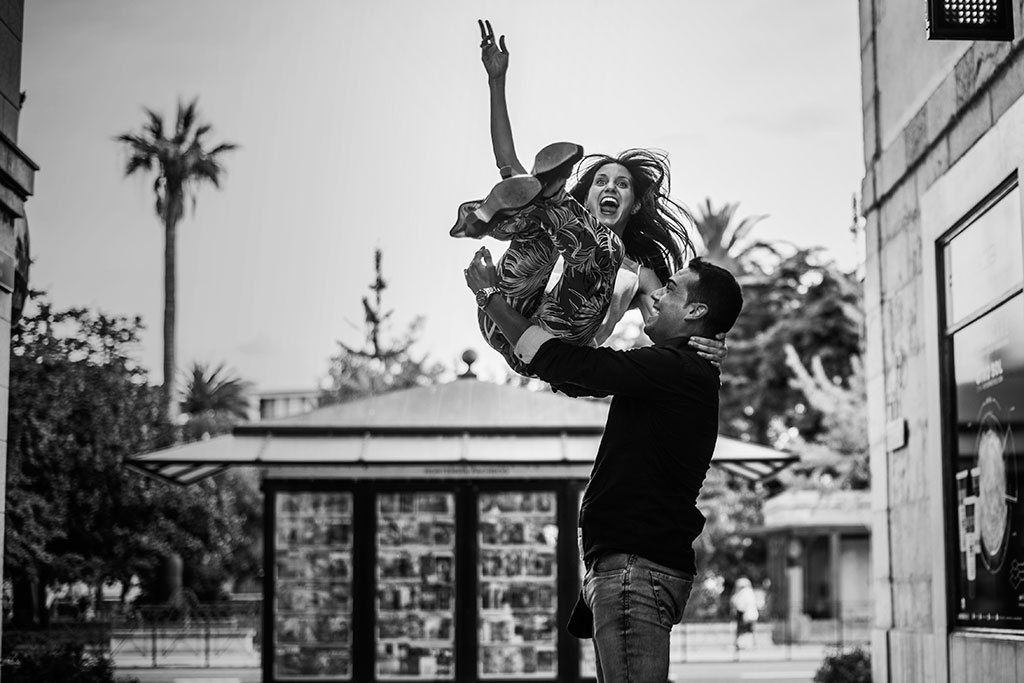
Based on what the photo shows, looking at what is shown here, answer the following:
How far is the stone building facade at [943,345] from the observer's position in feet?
22.1

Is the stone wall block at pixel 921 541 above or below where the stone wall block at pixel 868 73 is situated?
below

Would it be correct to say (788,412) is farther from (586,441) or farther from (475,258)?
(475,258)

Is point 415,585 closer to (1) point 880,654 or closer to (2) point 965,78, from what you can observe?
(1) point 880,654

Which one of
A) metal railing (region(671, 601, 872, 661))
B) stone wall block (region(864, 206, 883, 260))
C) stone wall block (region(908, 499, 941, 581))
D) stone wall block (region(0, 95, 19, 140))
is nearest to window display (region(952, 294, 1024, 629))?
stone wall block (region(908, 499, 941, 581))

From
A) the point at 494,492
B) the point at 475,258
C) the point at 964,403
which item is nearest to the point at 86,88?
the point at 494,492

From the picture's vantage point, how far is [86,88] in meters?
25.9

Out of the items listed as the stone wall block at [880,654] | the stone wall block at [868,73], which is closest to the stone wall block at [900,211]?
the stone wall block at [868,73]

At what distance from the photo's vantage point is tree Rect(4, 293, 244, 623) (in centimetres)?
1958

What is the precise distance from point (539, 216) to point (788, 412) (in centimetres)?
3612

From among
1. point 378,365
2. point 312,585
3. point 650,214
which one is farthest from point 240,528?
point 650,214

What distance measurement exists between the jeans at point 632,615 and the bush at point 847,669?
10.8 m

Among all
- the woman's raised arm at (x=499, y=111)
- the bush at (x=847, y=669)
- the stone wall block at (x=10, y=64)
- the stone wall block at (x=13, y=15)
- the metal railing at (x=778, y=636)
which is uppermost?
the stone wall block at (x=13, y=15)

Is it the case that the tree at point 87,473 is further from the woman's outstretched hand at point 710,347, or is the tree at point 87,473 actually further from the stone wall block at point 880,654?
the woman's outstretched hand at point 710,347

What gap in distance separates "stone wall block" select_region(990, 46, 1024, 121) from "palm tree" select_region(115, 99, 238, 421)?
38.6 m
